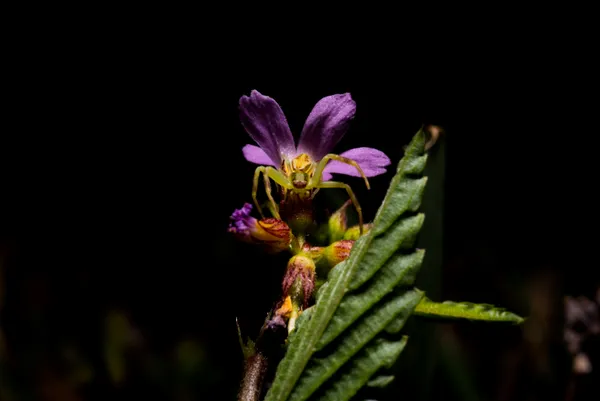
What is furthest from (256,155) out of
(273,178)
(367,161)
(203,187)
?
(203,187)

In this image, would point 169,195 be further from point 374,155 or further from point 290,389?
point 290,389

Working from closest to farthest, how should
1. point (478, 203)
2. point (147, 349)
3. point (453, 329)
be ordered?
point (147, 349) → point (453, 329) → point (478, 203)

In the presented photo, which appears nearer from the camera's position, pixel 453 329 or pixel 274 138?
pixel 274 138

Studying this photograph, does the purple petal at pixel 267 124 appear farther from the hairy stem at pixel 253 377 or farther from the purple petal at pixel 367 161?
the hairy stem at pixel 253 377

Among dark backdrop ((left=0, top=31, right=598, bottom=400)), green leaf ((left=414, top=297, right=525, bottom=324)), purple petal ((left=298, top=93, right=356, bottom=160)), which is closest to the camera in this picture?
green leaf ((left=414, top=297, right=525, bottom=324))

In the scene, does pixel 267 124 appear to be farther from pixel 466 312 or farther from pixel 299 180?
pixel 466 312

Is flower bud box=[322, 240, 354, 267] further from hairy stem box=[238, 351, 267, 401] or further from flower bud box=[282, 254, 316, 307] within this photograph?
hairy stem box=[238, 351, 267, 401]

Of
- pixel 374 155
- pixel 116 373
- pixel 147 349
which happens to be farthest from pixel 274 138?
pixel 147 349

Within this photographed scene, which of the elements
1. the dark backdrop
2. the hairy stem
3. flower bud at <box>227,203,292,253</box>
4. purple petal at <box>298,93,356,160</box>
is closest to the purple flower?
A: purple petal at <box>298,93,356,160</box>
